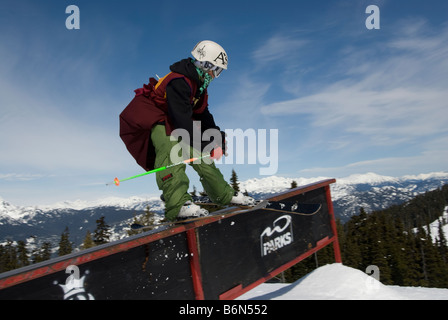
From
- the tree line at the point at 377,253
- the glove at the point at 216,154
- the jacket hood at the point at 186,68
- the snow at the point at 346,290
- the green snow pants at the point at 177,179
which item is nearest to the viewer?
the green snow pants at the point at 177,179

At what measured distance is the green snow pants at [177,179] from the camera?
3.61 meters

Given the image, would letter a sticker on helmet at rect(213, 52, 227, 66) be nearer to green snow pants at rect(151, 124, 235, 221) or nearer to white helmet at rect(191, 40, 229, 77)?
white helmet at rect(191, 40, 229, 77)

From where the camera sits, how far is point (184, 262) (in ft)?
12.4

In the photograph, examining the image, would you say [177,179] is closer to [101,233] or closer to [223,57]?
[223,57]

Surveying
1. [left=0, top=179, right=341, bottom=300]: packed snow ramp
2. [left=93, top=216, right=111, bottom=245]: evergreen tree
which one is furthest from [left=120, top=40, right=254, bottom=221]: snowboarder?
[left=93, top=216, right=111, bottom=245]: evergreen tree

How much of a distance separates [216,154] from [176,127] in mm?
730

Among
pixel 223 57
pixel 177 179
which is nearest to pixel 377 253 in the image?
pixel 223 57

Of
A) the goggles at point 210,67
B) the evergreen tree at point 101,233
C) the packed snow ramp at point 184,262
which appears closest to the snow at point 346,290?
the packed snow ramp at point 184,262

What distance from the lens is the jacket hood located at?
12.3 ft

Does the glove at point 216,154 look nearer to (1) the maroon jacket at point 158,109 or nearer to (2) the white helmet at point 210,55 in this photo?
(1) the maroon jacket at point 158,109

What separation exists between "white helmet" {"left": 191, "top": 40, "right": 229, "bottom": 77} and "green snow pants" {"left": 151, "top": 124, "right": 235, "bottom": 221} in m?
1.04

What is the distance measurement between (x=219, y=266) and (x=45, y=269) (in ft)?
7.39
